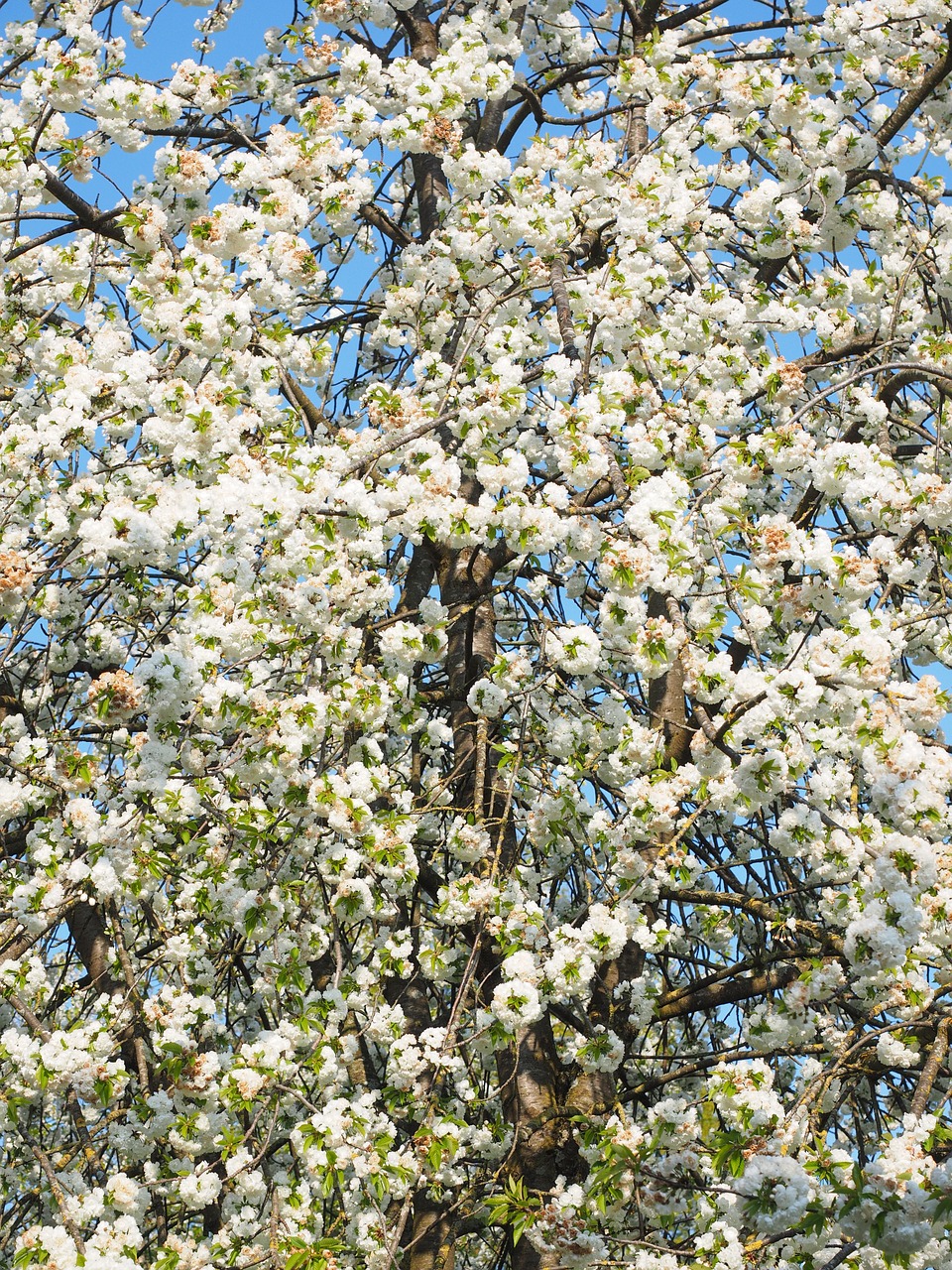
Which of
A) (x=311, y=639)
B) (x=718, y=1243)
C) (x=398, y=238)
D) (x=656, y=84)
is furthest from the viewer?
(x=398, y=238)

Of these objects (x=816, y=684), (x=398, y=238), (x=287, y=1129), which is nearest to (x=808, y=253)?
(x=398, y=238)

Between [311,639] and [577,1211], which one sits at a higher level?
[311,639]

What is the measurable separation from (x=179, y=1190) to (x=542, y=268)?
3532 millimetres

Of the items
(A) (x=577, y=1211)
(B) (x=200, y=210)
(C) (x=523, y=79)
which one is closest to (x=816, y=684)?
(A) (x=577, y=1211)

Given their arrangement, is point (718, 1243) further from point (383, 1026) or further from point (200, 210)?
point (200, 210)

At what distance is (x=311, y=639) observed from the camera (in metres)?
4.02

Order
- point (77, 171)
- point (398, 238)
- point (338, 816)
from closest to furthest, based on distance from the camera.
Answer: point (338, 816) → point (77, 171) → point (398, 238)

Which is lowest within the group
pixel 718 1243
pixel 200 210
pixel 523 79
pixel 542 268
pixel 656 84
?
pixel 718 1243

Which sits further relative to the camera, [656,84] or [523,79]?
[523,79]

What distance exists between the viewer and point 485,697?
14.2 feet

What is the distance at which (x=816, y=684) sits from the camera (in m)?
3.45

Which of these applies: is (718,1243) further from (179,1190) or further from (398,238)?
(398,238)

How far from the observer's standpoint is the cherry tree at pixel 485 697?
3566 mm

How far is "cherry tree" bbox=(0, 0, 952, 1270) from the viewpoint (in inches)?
140
